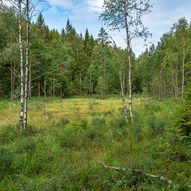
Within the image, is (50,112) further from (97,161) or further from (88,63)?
(88,63)

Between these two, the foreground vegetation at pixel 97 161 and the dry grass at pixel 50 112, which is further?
the dry grass at pixel 50 112

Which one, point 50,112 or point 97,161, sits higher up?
point 50,112

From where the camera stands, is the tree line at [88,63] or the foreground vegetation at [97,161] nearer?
the foreground vegetation at [97,161]

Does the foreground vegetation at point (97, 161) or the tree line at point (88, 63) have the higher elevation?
the tree line at point (88, 63)

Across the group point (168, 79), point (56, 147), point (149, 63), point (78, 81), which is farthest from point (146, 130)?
point (149, 63)

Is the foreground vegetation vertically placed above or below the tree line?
below

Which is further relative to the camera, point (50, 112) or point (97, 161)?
point (50, 112)

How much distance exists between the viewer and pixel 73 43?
8825 cm

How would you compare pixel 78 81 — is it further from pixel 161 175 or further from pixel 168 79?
pixel 161 175

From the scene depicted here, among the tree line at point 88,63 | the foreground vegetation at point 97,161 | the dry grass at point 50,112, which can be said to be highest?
the tree line at point 88,63

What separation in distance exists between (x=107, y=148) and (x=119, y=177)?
12.6ft

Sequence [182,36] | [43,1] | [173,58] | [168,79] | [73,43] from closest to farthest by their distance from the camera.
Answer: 1. [43,1]
2. [182,36]
3. [173,58]
4. [168,79]
5. [73,43]

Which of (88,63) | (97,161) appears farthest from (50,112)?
(88,63)

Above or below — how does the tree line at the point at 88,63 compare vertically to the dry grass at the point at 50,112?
above
